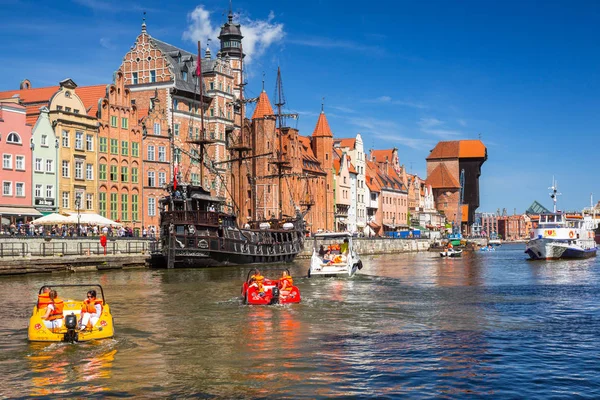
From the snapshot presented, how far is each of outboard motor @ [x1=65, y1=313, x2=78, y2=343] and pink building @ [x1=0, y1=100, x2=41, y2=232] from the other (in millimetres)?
48122

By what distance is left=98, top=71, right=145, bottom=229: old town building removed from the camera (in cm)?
8444

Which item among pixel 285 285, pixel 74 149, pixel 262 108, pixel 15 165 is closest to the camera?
pixel 285 285

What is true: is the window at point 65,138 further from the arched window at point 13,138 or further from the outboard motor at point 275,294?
the outboard motor at point 275,294

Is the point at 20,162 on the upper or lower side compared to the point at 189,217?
upper

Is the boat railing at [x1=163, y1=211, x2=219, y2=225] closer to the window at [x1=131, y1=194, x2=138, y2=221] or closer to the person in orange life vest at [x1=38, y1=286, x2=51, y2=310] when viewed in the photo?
the window at [x1=131, y1=194, x2=138, y2=221]

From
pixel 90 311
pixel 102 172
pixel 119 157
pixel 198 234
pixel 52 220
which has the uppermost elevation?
pixel 119 157

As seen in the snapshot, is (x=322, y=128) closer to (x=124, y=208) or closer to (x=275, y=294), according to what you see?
(x=124, y=208)

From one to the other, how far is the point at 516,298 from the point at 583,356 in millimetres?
17996

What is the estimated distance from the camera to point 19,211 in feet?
236

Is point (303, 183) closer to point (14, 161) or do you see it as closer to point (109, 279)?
point (14, 161)

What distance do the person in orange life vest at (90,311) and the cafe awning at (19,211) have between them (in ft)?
157

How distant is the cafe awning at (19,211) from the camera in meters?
70.1

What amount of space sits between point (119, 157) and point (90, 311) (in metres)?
62.9

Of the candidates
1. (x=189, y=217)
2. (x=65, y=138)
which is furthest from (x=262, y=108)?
(x=189, y=217)
